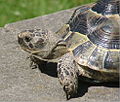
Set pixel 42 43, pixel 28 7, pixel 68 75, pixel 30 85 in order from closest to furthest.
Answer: pixel 68 75 → pixel 42 43 → pixel 30 85 → pixel 28 7

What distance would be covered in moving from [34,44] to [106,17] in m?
0.72

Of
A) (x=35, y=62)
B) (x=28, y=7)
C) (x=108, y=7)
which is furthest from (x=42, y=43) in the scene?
(x=28, y=7)

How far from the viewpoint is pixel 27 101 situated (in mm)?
3691

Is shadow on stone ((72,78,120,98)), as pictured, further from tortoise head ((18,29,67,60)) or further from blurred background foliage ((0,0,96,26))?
blurred background foliage ((0,0,96,26))

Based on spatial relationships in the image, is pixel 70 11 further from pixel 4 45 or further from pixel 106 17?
pixel 106 17

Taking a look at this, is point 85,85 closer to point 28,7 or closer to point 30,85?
point 30,85

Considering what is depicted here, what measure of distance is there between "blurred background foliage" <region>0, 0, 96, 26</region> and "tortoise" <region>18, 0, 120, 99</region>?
9.02ft

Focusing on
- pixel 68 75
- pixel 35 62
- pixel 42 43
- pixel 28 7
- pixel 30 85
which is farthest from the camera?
pixel 28 7

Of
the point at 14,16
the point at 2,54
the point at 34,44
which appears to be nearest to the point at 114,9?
the point at 34,44

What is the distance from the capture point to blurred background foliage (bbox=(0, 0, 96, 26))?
→ 6.70 metres

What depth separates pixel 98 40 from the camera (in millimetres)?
3721

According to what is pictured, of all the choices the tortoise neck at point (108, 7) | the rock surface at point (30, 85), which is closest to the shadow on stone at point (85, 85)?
the rock surface at point (30, 85)

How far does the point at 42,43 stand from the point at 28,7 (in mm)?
3206

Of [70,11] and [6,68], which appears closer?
[6,68]
